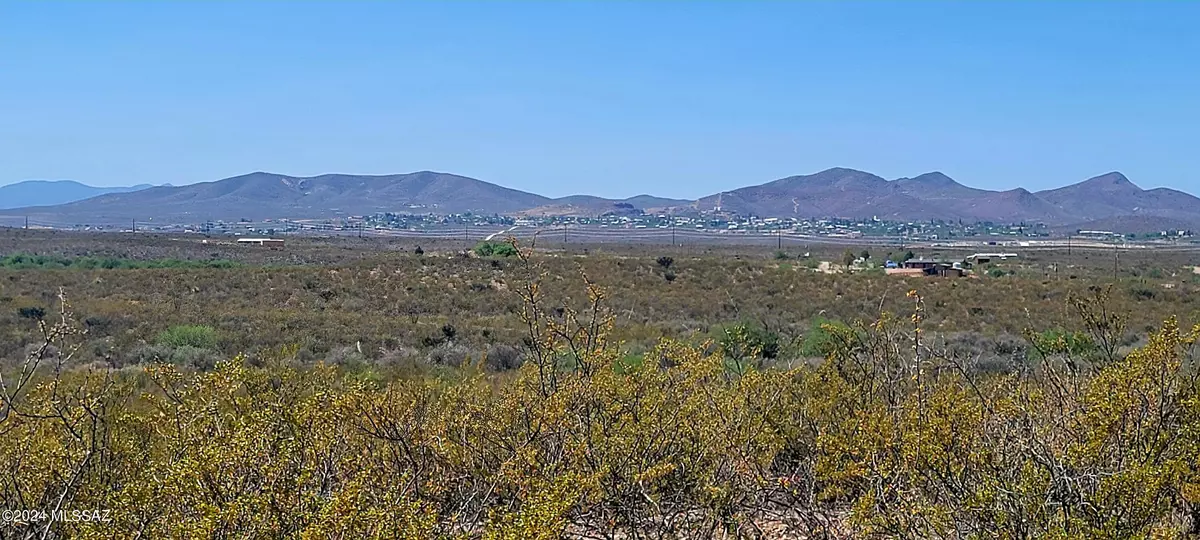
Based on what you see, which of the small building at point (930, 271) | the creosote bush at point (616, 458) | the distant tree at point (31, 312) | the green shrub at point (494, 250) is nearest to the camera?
the creosote bush at point (616, 458)

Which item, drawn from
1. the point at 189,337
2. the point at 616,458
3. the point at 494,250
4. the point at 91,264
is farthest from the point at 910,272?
the point at 616,458

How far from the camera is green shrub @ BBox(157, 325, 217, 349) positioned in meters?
23.5

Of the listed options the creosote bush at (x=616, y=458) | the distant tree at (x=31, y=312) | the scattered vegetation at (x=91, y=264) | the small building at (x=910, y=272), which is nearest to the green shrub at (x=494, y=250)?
the scattered vegetation at (x=91, y=264)

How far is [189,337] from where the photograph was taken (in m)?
24.1

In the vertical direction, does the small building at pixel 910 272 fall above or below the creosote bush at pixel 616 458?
below

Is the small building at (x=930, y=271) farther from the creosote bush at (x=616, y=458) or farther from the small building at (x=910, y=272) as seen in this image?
the creosote bush at (x=616, y=458)

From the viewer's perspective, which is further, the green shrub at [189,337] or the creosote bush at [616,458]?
the green shrub at [189,337]

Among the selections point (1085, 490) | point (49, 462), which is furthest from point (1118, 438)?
point (49, 462)

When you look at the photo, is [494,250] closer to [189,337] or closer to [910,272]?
[910,272]

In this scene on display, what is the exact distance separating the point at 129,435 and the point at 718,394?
13.4 ft

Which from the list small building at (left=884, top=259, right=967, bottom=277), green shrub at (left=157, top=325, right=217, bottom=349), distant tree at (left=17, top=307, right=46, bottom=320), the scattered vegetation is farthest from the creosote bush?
small building at (left=884, top=259, right=967, bottom=277)

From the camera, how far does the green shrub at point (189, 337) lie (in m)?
23.5

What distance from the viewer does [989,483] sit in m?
5.12

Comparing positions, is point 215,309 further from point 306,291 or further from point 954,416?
point 954,416
